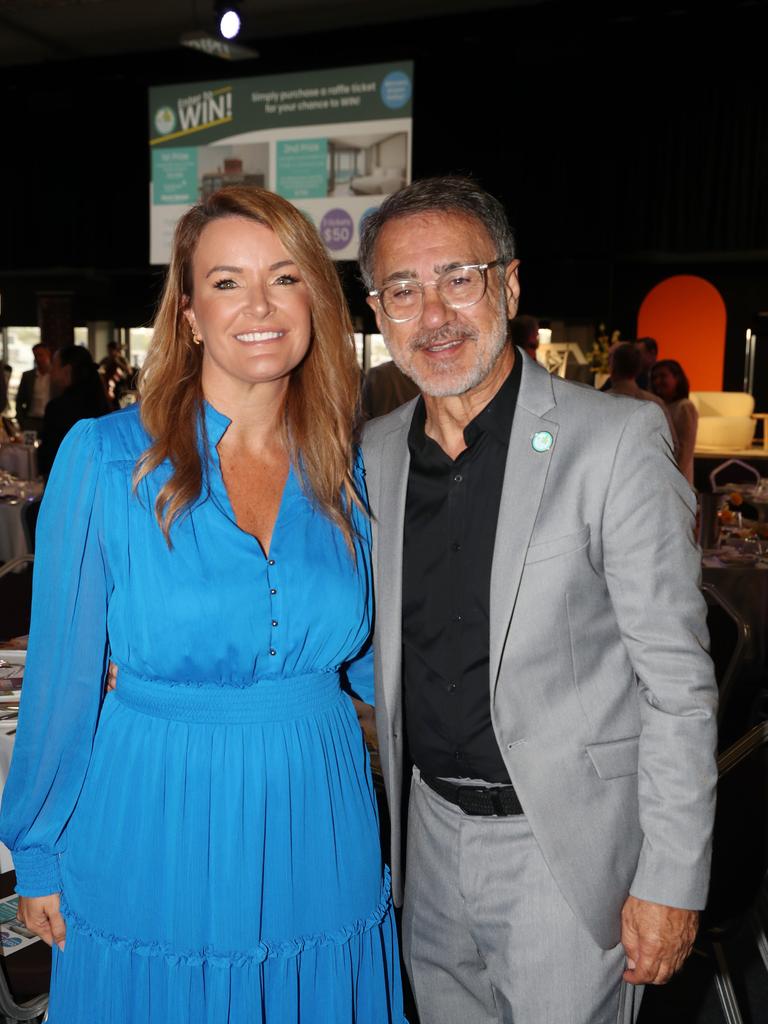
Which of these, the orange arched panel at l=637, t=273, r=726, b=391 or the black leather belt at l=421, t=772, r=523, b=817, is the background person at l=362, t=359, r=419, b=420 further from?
the orange arched panel at l=637, t=273, r=726, b=391

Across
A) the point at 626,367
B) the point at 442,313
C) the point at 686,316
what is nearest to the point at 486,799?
the point at 442,313

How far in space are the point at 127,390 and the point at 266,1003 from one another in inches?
472

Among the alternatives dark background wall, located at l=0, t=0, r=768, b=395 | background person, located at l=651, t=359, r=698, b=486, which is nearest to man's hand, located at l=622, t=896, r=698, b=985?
background person, located at l=651, t=359, r=698, b=486

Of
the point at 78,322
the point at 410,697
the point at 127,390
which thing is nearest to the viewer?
the point at 410,697

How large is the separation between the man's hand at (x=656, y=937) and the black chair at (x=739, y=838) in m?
0.58

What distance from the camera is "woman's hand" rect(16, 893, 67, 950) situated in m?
1.78

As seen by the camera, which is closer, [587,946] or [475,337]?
[587,946]

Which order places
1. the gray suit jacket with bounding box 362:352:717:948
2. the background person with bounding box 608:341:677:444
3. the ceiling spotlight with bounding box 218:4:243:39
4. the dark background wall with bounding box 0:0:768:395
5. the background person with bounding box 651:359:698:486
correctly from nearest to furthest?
1. the gray suit jacket with bounding box 362:352:717:948
2. the background person with bounding box 608:341:677:444
3. the background person with bounding box 651:359:698:486
4. the ceiling spotlight with bounding box 218:4:243:39
5. the dark background wall with bounding box 0:0:768:395

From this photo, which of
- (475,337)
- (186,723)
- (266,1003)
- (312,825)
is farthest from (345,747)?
(475,337)

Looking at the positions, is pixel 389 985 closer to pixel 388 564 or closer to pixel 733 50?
pixel 388 564

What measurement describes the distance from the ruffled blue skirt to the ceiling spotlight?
7.88 meters

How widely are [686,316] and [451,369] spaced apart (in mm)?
14152

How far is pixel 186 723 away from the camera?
1728 millimetres

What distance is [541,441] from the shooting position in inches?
67.9
